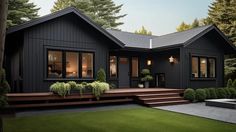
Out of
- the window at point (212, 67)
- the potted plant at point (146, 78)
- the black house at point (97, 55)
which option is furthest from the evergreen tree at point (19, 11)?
the window at point (212, 67)

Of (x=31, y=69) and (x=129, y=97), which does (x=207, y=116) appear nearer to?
(x=129, y=97)

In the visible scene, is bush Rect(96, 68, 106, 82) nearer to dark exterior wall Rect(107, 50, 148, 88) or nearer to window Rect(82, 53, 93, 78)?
window Rect(82, 53, 93, 78)

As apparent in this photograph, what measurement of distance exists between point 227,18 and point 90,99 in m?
18.2

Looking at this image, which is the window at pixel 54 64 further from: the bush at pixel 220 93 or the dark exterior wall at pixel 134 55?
the bush at pixel 220 93

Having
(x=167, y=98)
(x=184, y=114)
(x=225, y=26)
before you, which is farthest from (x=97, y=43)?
(x=225, y=26)

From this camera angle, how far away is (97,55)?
11695mm

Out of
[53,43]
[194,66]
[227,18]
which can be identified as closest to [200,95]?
[194,66]

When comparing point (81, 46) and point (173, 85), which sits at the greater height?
point (81, 46)

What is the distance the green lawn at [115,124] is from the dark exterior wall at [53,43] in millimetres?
2975

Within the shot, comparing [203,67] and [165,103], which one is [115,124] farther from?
[203,67]

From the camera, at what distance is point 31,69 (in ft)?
32.4

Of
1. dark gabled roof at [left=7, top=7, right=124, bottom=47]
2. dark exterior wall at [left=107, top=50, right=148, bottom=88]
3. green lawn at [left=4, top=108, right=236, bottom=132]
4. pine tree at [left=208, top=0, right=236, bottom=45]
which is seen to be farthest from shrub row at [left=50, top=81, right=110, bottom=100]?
pine tree at [left=208, top=0, right=236, bottom=45]

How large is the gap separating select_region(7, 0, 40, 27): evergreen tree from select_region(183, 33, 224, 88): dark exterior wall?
13.5 m

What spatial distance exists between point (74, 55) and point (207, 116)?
21.3ft
